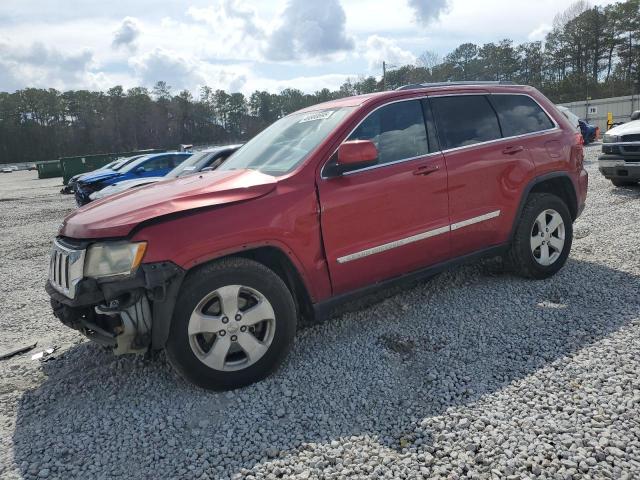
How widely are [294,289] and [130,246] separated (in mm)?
1132

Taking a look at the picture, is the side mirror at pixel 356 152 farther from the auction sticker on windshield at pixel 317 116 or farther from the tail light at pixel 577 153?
the tail light at pixel 577 153

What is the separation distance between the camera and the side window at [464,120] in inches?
159

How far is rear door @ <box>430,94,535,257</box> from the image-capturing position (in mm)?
4000

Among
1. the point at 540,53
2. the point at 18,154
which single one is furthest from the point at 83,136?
the point at 540,53

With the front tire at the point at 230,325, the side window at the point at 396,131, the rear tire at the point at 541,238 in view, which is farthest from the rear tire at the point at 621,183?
the front tire at the point at 230,325

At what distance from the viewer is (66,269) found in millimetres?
2953

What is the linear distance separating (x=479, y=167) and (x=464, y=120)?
0.45m

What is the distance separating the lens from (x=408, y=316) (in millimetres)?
4062

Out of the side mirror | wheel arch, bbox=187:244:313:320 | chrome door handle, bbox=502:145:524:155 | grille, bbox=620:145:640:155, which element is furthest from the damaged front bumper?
grille, bbox=620:145:640:155

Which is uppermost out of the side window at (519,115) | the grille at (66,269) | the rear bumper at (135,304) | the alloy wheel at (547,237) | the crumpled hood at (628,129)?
the side window at (519,115)

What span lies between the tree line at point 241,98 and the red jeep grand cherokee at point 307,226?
51.7 m

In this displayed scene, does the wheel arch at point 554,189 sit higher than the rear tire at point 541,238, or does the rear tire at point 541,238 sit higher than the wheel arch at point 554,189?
the wheel arch at point 554,189

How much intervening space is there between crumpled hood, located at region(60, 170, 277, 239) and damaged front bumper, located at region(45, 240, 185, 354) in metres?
0.17

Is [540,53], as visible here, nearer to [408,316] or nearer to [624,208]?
[624,208]
